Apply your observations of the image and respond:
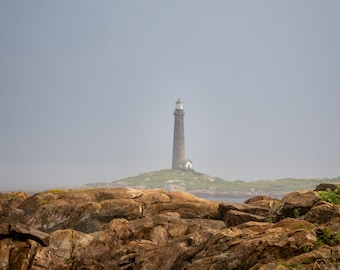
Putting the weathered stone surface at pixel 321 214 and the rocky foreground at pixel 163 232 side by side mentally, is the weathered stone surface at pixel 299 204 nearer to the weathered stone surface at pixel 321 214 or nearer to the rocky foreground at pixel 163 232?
the rocky foreground at pixel 163 232

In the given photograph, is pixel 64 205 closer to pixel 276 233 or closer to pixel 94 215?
pixel 94 215

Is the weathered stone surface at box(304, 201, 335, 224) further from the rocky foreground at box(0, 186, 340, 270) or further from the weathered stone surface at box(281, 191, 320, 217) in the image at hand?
the weathered stone surface at box(281, 191, 320, 217)

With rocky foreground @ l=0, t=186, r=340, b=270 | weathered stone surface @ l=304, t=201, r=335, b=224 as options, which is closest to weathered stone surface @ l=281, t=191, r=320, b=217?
rocky foreground @ l=0, t=186, r=340, b=270

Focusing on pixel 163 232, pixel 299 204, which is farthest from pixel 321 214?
pixel 163 232

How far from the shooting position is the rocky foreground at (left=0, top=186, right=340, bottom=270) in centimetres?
2039

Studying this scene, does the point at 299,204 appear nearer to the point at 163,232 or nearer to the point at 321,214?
the point at 321,214

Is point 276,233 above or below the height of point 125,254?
above

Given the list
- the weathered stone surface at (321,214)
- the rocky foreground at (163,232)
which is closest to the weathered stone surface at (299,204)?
the rocky foreground at (163,232)

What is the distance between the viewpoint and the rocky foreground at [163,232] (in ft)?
66.9

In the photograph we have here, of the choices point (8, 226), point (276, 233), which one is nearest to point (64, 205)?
point (8, 226)

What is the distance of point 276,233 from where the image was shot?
21.3 m

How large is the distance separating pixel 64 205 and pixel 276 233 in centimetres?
2192

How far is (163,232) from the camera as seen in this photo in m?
30.2

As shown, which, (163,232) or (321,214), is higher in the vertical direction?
(321,214)
